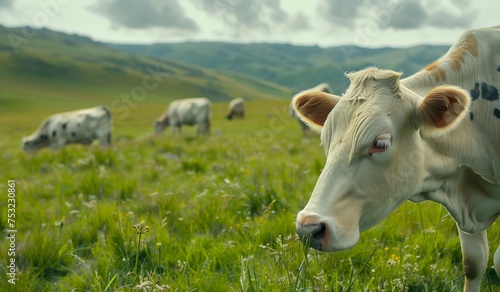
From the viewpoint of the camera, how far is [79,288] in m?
3.38

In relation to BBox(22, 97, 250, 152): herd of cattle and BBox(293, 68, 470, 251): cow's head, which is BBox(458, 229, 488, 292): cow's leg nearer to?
BBox(293, 68, 470, 251): cow's head

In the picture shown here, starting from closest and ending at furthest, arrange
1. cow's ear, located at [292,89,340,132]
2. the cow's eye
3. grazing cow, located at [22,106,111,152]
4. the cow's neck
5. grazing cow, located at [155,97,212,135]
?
the cow's eye
the cow's neck
cow's ear, located at [292,89,340,132]
grazing cow, located at [22,106,111,152]
grazing cow, located at [155,97,212,135]

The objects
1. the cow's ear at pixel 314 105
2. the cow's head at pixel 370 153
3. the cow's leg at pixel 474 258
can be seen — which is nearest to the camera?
the cow's head at pixel 370 153

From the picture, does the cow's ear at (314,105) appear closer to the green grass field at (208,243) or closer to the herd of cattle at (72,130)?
the green grass field at (208,243)

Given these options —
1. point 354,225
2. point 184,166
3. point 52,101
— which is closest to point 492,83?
point 354,225

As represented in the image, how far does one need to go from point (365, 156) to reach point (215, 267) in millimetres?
1830

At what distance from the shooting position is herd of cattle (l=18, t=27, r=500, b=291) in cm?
268

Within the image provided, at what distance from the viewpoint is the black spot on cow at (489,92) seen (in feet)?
11.5

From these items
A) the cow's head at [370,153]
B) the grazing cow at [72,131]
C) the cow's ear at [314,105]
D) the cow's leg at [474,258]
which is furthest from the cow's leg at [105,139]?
the cow's head at [370,153]

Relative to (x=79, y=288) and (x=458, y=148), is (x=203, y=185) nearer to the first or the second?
(x=79, y=288)

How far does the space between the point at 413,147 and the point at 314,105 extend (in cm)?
81

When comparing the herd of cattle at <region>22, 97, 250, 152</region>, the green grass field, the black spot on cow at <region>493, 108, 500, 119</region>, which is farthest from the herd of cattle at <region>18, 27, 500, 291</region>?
the herd of cattle at <region>22, 97, 250, 152</region>

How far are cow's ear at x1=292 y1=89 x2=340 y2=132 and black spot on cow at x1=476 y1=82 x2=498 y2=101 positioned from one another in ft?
4.04

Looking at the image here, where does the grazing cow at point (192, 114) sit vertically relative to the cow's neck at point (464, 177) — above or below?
below
